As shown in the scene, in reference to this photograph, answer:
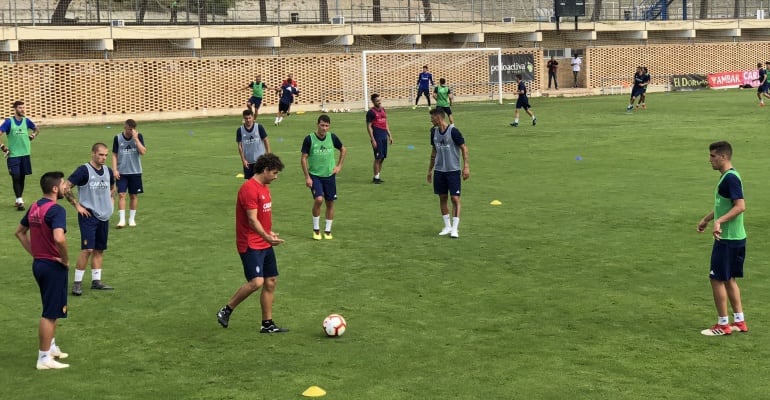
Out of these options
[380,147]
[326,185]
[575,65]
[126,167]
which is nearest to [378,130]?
[380,147]

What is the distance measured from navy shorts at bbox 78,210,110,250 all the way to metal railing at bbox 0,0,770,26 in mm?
34626

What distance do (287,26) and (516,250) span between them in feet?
122

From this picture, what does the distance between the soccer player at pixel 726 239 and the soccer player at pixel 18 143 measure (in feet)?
Answer: 46.9

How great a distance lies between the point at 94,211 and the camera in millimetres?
13453

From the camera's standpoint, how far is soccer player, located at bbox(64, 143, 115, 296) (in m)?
13.3

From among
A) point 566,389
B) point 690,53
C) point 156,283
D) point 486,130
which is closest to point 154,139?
point 486,130

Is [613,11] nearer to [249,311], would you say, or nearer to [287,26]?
[287,26]

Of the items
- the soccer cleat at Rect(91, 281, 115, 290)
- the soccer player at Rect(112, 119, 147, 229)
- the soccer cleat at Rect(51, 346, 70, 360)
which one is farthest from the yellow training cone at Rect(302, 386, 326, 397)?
the soccer player at Rect(112, 119, 147, 229)

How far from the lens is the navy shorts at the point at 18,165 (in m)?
20.5

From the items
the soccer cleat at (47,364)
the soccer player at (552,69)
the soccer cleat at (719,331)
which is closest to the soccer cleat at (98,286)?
the soccer cleat at (47,364)

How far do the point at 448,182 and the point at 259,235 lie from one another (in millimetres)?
6429

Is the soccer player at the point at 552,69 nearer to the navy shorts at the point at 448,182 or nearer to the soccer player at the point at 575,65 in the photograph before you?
the soccer player at the point at 575,65

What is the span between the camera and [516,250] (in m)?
15.6

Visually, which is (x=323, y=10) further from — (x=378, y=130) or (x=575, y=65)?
(x=378, y=130)
